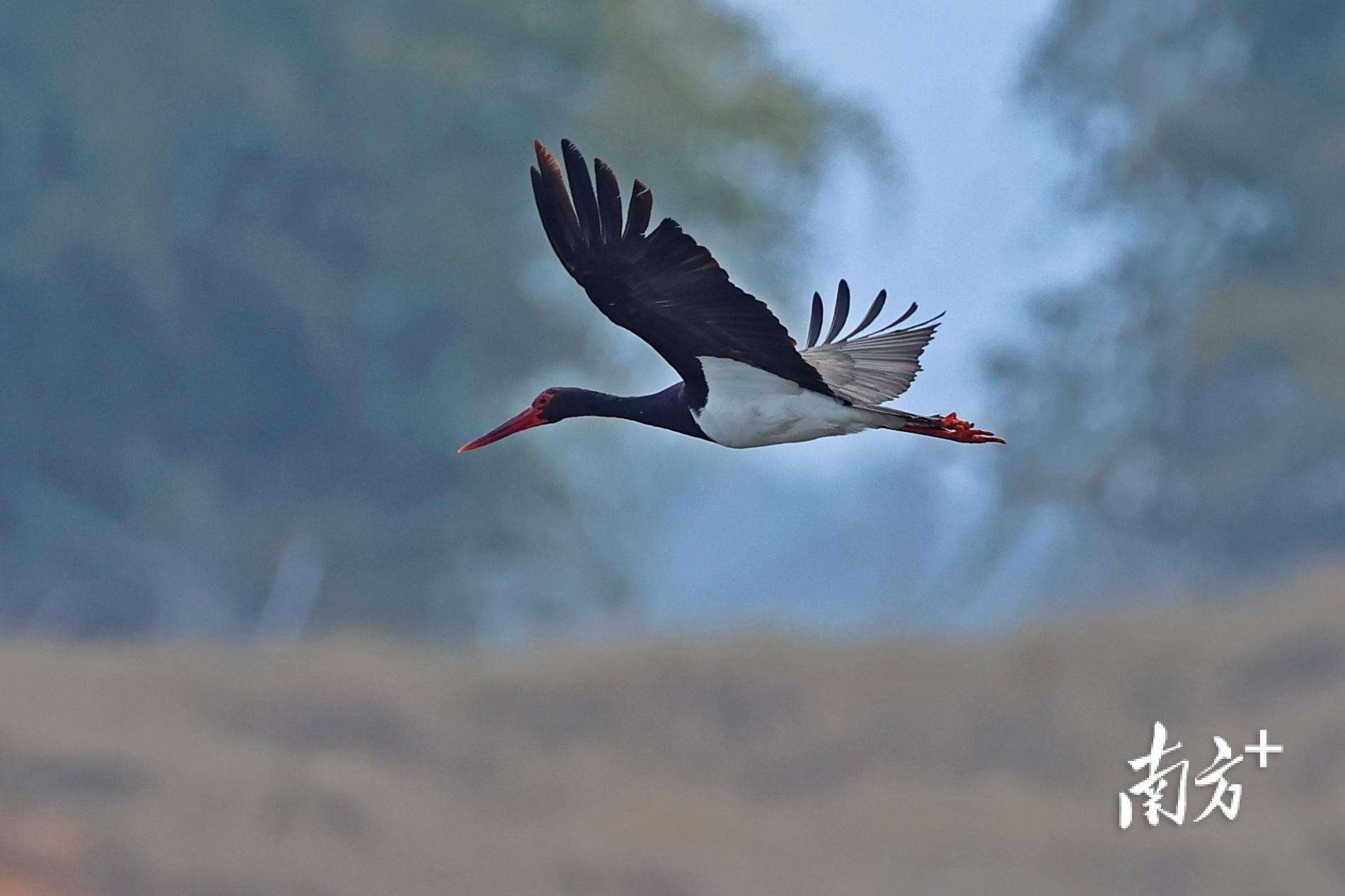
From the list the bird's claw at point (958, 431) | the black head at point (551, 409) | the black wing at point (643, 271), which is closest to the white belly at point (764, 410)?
the black wing at point (643, 271)

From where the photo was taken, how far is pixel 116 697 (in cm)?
2125

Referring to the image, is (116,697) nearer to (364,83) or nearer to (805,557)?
(364,83)

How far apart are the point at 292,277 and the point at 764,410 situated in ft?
64.1

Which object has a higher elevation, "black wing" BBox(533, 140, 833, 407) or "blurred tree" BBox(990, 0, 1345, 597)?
"blurred tree" BBox(990, 0, 1345, 597)

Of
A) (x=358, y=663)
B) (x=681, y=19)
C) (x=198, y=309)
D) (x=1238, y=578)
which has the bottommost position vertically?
(x=358, y=663)

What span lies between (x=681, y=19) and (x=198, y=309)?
679cm

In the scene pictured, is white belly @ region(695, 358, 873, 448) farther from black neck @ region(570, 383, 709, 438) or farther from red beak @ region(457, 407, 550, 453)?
red beak @ region(457, 407, 550, 453)

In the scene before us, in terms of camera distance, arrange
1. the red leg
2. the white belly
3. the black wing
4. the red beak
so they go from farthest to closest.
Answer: the red beak → the red leg → the white belly → the black wing

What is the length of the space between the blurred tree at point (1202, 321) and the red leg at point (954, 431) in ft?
56.7

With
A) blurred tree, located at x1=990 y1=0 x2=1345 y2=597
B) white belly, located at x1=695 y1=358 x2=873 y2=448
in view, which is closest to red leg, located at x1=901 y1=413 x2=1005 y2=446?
white belly, located at x1=695 y1=358 x2=873 y2=448

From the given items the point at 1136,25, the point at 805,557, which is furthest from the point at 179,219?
the point at 805,557

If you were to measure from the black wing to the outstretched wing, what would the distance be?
97 centimetres

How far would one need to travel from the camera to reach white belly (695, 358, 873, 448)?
716 cm

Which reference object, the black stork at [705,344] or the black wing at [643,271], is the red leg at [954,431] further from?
the black wing at [643,271]
